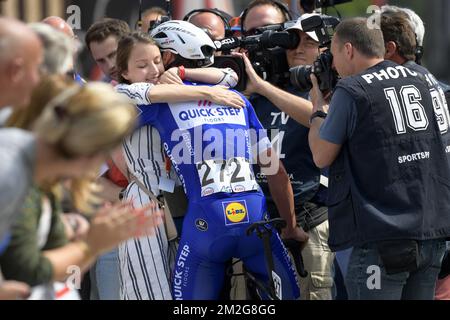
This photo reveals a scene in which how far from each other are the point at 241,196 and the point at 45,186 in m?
Result: 2.08

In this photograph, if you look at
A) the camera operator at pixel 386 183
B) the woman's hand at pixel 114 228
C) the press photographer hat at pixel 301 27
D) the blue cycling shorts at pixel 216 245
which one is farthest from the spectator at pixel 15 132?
the press photographer hat at pixel 301 27

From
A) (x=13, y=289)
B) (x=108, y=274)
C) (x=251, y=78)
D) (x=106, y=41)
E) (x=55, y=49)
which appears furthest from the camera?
(x=106, y=41)

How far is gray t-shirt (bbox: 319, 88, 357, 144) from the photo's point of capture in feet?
15.1

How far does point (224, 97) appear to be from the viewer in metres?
4.97

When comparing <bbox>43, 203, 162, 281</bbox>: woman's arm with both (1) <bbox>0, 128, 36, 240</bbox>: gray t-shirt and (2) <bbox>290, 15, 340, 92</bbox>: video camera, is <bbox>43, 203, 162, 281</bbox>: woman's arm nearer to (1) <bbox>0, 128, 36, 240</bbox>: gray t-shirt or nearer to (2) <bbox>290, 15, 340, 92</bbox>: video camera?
(1) <bbox>0, 128, 36, 240</bbox>: gray t-shirt

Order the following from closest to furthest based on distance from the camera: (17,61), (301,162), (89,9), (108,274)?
(17,61) < (301,162) < (108,274) < (89,9)

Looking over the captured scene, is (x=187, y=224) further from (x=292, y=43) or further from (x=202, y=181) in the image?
(x=292, y=43)

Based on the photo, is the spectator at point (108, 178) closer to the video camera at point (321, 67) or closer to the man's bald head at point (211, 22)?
the man's bald head at point (211, 22)

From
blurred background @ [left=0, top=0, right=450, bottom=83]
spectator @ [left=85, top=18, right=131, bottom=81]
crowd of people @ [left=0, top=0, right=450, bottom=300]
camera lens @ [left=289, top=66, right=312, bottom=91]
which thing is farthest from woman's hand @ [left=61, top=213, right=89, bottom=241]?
blurred background @ [left=0, top=0, right=450, bottom=83]

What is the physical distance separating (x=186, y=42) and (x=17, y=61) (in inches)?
98.1

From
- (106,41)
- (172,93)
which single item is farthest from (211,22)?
(172,93)

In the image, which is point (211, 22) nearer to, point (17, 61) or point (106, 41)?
point (106, 41)
